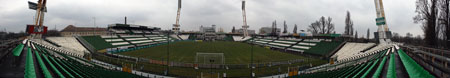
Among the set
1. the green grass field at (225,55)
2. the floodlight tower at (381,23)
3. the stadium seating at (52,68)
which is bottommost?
the green grass field at (225,55)

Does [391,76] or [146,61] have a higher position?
[391,76]

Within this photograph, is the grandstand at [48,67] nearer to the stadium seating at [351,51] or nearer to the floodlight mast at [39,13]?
the floodlight mast at [39,13]

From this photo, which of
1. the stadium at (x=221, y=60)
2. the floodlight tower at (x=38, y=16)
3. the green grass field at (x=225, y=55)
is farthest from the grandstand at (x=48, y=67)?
the floodlight tower at (x=38, y=16)

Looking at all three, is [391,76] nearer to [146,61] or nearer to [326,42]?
[146,61]

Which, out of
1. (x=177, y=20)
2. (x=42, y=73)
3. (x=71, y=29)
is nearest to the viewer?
(x=42, y=73)

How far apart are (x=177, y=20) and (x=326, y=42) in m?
71.3

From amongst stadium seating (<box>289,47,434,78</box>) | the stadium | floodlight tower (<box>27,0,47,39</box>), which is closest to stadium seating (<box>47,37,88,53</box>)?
the stadium

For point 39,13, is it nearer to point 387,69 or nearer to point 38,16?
point 38,16

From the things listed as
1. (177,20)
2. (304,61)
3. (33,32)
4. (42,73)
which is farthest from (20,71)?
(177,20)

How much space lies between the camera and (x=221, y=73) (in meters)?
17.4

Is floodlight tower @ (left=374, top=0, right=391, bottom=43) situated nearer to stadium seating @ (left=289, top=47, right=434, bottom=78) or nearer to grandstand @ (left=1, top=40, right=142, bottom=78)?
stadium seating @ (left=289, top=47, right=434, bottom=78)

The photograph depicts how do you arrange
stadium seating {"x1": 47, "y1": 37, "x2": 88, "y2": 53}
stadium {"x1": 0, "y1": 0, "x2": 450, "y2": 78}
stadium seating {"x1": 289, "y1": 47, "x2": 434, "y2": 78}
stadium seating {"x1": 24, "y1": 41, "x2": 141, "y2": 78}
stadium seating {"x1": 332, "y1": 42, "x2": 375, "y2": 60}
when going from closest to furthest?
stadium seating {"x1": 289, "y1": 47, "x2": 434, "y2": 78} < stadium seating {"x1": 24, "y1": 41, "x2": 141, "y2": 78} < stadium {"x1": 0, "y1": 0, "x2": 450, "y2": 78} < stadium seating {"x1": 332, "y1": 42, "x2": 375, "y2": 60} < stadium seating {"x1": 47, "y1": 37, "x2": 88, "y2": 53}

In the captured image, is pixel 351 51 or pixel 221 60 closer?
pixel 221 60

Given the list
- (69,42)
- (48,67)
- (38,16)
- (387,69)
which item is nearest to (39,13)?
(38,16)
